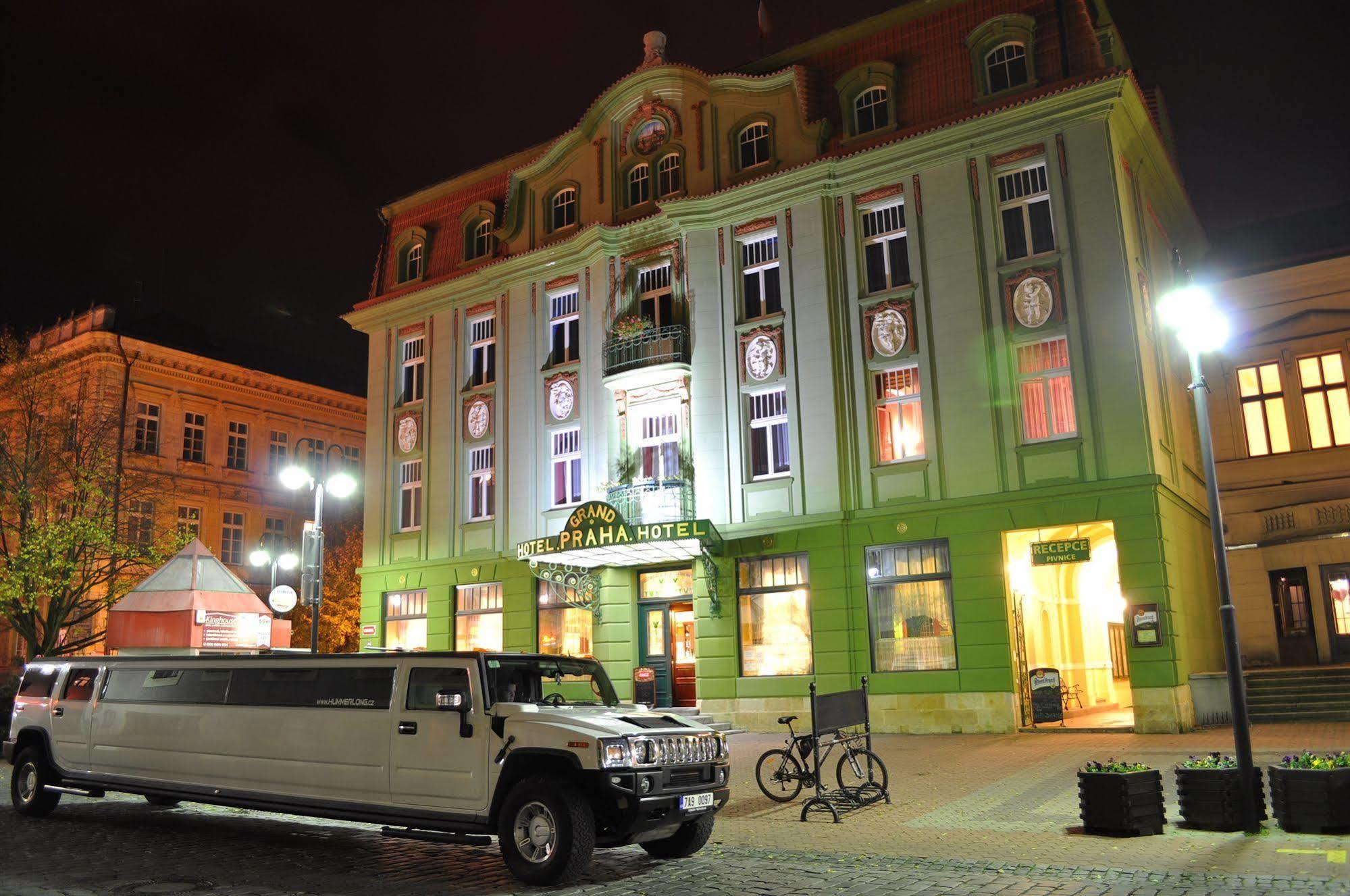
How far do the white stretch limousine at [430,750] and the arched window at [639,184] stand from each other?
724 inches

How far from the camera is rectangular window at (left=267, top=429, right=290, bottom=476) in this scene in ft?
157

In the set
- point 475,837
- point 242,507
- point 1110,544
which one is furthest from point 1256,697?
point 242,507

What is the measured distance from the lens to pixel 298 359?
5600cm

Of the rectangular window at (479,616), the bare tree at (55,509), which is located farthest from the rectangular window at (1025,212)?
the bare tree at (55,509)

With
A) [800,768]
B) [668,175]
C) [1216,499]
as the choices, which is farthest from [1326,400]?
[800,768]

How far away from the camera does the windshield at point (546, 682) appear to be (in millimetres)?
9844

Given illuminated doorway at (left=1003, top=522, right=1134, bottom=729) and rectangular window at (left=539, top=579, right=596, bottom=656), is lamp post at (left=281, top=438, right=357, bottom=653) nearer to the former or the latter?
rectangular window at (left=539, top=579, right=596, bottom=656)

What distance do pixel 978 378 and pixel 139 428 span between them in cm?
3548

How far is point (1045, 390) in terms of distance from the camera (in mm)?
21312

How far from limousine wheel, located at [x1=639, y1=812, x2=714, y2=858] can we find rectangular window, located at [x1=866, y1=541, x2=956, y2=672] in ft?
40.5

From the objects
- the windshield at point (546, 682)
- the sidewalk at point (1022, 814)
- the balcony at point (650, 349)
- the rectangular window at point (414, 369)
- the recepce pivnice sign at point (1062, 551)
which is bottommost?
the sidewalk at point (1022, 814)

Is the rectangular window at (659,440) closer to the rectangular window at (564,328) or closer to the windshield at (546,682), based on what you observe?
the rectangular window at (564,328)

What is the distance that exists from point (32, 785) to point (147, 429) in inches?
1305

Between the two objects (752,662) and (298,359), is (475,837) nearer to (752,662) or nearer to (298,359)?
(752,662)
